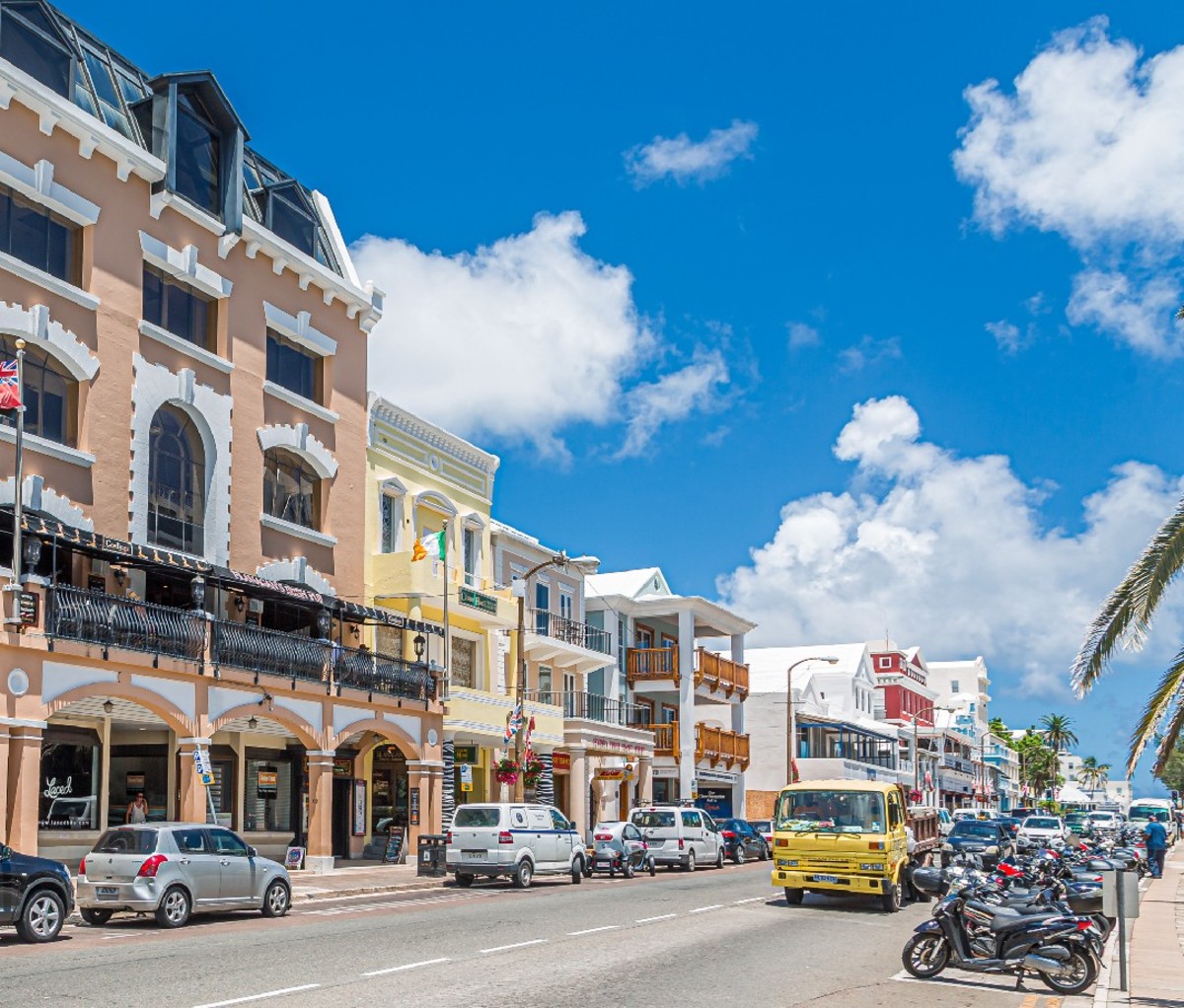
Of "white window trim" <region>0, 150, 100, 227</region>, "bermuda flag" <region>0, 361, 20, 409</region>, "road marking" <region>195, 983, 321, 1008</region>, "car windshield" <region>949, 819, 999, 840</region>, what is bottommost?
"car windshield" <region>949, 819, 999, 840</region>

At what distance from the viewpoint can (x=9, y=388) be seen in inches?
952

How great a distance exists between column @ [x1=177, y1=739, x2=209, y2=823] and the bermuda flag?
7789 millimetres

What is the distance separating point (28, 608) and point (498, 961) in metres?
12.2

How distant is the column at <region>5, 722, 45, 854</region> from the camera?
23578 mm

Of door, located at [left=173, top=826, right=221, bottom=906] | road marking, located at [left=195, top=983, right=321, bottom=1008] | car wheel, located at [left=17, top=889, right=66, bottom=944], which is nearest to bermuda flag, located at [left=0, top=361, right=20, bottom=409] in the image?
door, located at [left=173, top=826, right=221, bottom=906]

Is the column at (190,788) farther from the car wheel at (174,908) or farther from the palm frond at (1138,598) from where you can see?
the palm frond at (1138,598)

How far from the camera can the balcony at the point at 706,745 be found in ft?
185

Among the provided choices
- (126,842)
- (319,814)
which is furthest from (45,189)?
(319,814)

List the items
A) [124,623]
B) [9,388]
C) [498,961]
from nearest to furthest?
[498,961]
[9,388]
[124,623]

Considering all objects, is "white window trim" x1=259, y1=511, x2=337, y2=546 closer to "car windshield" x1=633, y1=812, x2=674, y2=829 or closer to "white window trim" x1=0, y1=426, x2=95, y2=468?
"white window trim" x1=0, y1=426, x2=95, y2=468

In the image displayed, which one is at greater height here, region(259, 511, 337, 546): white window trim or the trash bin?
region(259, 511, 337, 546): white window trim

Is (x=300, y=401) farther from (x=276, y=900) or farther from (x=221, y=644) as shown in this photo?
(x=276, y=900)

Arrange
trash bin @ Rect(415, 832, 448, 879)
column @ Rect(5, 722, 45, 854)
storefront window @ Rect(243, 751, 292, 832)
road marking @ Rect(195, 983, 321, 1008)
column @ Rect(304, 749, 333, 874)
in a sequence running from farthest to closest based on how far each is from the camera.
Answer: storefront window @ Rect(243, 751, 292, 832), column @ Rect(304, 749, 333, 874), trash bin @ Rect(415, 832, 448, 879), column @ Rect(5, 722, 45, 854), road marking @ Rect(195, 983, 321, 1008)

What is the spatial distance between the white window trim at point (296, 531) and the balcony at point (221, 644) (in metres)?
2.77
